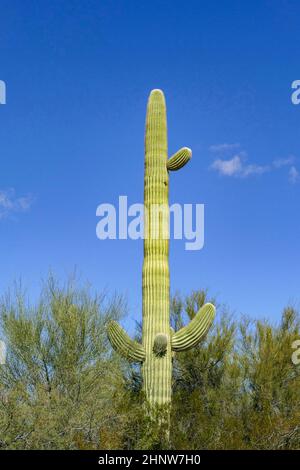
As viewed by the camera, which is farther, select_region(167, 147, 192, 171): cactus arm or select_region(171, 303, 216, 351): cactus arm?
select_region(167, 147, 192, 171): cactus arm

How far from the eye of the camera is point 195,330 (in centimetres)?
1170

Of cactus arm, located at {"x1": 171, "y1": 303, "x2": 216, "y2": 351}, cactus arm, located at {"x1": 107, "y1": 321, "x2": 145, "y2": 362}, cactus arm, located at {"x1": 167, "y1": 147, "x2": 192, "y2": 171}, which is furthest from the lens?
cactus arm, located at {"x1": 167, "y1": 147, "x2": 192, "y2": 171}

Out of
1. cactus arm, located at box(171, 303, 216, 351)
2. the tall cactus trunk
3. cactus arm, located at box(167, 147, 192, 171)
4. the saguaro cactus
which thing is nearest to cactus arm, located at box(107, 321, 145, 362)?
the saguaro cactus

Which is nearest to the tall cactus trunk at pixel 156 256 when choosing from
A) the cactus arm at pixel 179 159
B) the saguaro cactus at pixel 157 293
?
the saguaro cactus at pixel 157 293

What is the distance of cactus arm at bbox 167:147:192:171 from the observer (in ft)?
41.6

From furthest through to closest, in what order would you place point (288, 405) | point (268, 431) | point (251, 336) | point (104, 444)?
1. point (251, 336)
2. point (288, 405)
3. point (268, 431)
4. point (104, 444)

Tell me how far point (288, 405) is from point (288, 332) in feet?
7.52

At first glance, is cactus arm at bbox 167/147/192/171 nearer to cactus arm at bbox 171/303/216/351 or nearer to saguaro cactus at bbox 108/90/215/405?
saguaro cactus at bbox 108/90/215/405

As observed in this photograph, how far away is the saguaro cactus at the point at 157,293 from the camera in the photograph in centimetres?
1168

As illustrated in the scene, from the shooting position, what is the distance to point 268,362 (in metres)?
14.6

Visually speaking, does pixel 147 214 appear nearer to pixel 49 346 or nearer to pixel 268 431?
pixel 49 346

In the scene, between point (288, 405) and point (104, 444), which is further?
point (288, 405)

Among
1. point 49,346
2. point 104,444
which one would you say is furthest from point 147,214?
point 104,444

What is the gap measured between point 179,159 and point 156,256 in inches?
82.0
